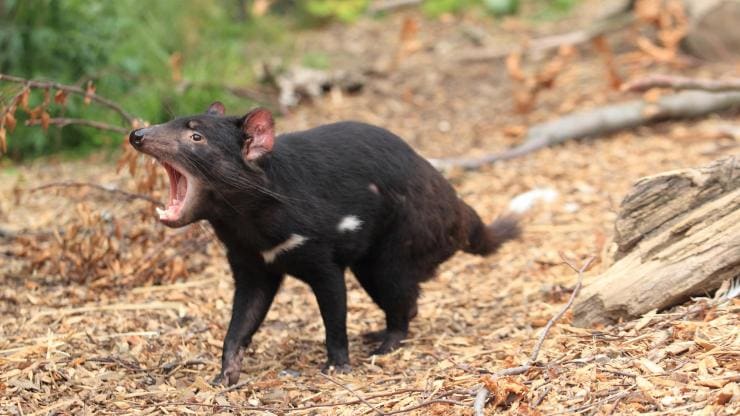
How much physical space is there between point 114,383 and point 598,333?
1.73 meters

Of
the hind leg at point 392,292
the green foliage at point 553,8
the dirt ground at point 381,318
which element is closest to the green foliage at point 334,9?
the green foliage at point 553,8

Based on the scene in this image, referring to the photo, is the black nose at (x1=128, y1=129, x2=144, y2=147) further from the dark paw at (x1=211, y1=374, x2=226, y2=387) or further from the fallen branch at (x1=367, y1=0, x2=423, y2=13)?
the fallen branch at (x1=367, y1=0, x2=423, y2=13)

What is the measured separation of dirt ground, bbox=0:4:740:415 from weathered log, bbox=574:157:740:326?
85 millimetres

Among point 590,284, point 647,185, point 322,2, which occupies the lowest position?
point 322,2

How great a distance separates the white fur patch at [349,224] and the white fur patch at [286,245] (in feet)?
0.58

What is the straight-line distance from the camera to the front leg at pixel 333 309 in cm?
369

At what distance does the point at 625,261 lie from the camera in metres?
3.69

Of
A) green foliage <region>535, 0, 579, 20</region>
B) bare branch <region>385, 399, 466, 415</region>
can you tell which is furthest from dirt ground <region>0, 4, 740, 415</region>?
green foliage <region>535, 0, 579, 20</region>

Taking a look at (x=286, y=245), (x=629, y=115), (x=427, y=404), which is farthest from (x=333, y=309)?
(x=629, y=115)

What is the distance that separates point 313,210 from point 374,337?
90 cm

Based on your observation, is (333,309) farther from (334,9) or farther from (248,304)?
(334,9)

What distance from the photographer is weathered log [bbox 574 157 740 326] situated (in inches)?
135

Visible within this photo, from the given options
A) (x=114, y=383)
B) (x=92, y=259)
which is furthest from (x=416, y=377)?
(x=92, y=259)

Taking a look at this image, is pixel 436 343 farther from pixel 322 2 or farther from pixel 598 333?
pixel 322 2
